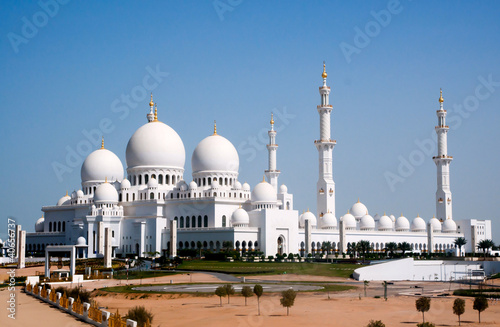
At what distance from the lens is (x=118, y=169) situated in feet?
271

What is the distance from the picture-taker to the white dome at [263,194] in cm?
7288

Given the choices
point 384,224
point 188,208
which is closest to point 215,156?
point 188,208

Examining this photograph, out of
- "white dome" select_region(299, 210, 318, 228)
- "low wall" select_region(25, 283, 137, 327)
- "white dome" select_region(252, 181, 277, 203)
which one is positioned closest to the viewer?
"low wall" select_region(25, 283, 137, 327)

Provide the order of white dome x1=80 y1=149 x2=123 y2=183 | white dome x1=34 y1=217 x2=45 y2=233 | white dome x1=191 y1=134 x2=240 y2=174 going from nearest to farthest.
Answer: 1. white dome x1=191 y1=134 x2=240 y2=174
2. white dome x1=80 y1=149 x2=123 y2=183
3. white dome x1=34 y1=217 x2=45 y2=233

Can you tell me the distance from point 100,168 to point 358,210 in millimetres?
34614

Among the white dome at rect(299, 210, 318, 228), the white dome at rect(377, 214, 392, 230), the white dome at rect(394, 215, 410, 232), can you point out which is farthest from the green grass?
the white dome at rect(394, 215, 410, 232)

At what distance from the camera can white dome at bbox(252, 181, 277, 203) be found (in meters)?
72.9

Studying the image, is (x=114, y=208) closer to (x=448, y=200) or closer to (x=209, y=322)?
(x=448, y=200)

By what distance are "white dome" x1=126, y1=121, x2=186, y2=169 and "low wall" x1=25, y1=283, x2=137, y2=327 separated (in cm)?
4333

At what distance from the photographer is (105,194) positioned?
73875 millimetres

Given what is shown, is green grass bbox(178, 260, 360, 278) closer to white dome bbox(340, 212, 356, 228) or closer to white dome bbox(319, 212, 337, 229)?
white dome bbox(319, 212, 337, 229)

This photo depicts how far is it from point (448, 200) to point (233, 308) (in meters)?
69.5

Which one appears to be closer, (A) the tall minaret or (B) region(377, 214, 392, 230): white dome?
(A) the tall minaret

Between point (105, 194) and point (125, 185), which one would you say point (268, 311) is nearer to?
point (105, 194)
